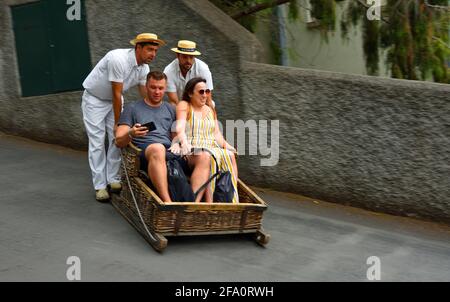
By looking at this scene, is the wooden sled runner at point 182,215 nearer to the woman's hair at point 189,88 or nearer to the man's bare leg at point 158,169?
the man's bare leg at point 158,169

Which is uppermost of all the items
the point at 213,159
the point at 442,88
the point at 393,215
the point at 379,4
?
the point at 379,4

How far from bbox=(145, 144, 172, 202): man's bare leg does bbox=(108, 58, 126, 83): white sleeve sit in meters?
0.94

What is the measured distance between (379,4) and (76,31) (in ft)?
12.5

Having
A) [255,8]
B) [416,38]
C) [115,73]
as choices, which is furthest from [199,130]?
[255,8]

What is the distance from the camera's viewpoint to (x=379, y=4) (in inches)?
330

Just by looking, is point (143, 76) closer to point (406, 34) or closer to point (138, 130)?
point (138, 130)

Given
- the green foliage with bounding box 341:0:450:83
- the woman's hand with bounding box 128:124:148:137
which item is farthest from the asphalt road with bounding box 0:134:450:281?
the green foliage with bounding box 341:0:450:83

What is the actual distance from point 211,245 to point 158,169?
2.61ft

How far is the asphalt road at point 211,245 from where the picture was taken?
5352 millimetres

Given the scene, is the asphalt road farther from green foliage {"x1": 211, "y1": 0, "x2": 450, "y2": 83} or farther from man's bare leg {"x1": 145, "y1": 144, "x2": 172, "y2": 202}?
green foliage {"x1": 211, "y1": 0, "x2": 450, "y2": 83}

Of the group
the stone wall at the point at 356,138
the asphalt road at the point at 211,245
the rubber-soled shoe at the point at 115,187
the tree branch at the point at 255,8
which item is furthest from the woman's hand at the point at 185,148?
the tree branch at the point at 255,8

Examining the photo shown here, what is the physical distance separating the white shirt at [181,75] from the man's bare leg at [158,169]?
107cm
